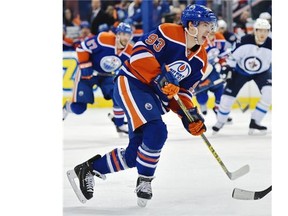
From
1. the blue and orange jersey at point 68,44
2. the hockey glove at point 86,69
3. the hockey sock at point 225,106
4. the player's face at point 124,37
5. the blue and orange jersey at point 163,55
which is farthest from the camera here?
the blue and orange jersey at point 68,44

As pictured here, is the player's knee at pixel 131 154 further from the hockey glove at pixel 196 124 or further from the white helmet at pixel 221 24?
the white helmet at pixel 221 24

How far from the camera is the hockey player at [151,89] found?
9.91ft

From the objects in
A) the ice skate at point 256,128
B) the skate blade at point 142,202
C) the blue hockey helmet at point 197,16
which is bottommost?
the ice skate at point 256,128

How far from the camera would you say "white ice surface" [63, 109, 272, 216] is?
9.95ft

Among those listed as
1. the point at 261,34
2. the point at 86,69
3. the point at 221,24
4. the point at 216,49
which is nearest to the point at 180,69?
the point at 86,69

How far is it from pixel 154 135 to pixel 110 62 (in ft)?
10.1

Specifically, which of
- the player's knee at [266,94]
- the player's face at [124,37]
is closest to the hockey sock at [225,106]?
the player's knee at [266,94]

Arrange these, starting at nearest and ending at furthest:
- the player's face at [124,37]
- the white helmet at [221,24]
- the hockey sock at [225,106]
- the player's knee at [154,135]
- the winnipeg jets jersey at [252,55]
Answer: the player's knee at [154,135] → the player's face at [124,37] → the winnipeg jets jersey at [252,55] → the hockey sock at [225,106] → the white helmet at [221,24]

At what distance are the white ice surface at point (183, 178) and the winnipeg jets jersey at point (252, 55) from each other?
56 cm

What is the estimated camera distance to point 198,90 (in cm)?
766

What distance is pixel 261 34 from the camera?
20.1 ft

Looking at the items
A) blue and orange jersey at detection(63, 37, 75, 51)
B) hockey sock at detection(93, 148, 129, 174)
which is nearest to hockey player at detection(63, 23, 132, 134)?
hockey sock at detection(93, 148, 129, 174)
